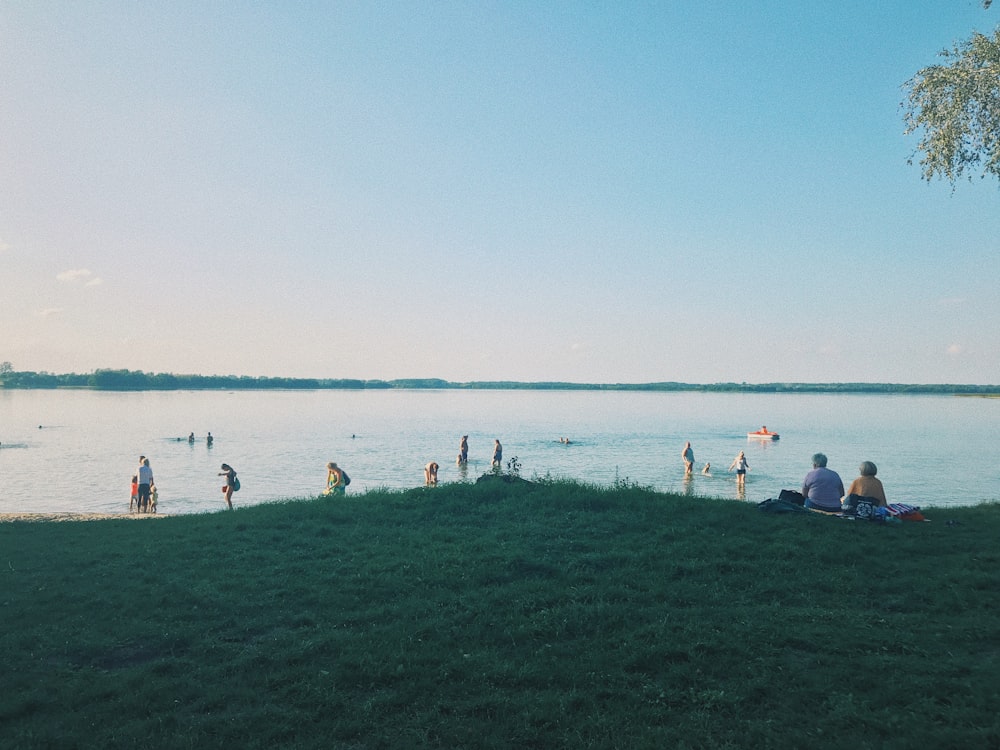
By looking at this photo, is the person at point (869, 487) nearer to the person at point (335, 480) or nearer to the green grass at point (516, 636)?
the green grass at point (516, 636)

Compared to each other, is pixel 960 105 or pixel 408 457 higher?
pixel 960 105

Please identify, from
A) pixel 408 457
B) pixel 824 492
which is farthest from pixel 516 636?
pixel 408 457

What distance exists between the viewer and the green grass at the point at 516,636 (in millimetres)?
6066

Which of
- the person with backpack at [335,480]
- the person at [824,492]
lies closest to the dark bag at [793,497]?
the person at [824,492]

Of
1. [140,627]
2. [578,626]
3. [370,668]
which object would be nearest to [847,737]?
[578,626]

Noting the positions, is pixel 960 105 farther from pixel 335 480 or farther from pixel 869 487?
pixel 335 480

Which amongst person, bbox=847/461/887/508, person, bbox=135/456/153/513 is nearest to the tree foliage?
person, bbox=847/461/887/508

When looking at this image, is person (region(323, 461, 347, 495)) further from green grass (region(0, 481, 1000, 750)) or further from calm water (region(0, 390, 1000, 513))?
green grass (region(0, 481, 1000, 750))

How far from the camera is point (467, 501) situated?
16359 mm

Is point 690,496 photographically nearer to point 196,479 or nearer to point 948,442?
point 196,479

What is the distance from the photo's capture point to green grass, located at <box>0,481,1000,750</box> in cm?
607

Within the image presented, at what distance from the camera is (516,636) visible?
320 inches

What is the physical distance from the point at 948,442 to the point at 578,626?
7171 cm

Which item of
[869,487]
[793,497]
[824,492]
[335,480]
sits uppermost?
[869,487]
